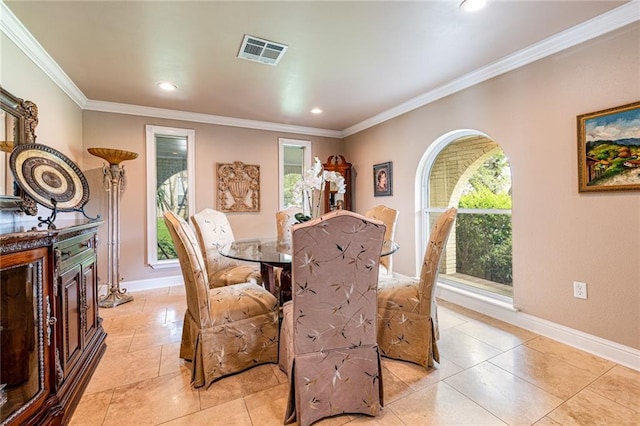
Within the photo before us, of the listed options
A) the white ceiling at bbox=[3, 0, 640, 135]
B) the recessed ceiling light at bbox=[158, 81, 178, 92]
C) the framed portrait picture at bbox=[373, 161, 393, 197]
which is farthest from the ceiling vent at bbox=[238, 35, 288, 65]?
the framed portrait picture at bbox=[373, 161, 393, 197]

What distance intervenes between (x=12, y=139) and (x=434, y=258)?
10.0ft

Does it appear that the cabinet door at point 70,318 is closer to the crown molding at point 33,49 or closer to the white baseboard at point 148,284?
the crown molding at point 33,49

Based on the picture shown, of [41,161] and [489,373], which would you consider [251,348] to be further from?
[41,161]

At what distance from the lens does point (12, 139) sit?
2.00 meters

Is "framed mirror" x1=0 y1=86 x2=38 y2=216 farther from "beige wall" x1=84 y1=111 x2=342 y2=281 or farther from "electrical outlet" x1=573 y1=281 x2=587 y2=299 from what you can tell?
"electrical outlet" x1=573 y1=281 x2=587 y2=299

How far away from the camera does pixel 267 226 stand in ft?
14.9

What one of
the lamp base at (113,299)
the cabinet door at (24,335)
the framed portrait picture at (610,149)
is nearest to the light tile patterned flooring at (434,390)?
the cabinet door at (24,335)

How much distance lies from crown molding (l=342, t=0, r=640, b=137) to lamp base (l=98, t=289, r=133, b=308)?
422cm

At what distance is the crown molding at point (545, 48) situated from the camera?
1937mm

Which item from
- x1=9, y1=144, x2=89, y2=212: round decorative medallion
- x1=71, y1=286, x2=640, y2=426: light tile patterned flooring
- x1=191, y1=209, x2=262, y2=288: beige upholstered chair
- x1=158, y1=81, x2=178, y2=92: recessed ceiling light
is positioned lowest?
x1=71, y1=286, x2=640, y2=426: light tile patterned flooring

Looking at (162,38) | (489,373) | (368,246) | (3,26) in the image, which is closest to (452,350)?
(489,373)

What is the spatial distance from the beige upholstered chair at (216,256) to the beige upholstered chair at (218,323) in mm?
664

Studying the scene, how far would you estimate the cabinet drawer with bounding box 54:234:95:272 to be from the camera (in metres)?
1.57

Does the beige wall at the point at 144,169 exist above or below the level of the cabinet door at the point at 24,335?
above
